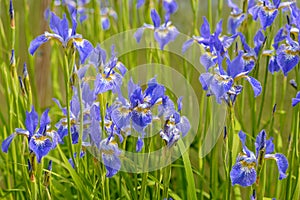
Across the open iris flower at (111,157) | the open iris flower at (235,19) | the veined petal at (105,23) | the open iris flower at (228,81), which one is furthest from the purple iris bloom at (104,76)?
the veined petal at (105,23)

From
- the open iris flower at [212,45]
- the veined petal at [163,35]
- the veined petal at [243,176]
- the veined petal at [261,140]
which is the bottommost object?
the veined petal at [243,176]

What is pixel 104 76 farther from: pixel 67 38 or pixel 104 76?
pixel 67 38

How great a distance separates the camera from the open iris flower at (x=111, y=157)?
5.14ft

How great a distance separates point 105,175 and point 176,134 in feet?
1.02

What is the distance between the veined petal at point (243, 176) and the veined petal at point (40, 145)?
1.69 ft

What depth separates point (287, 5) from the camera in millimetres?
1929

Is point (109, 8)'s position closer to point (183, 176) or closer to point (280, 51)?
point (183, 176)

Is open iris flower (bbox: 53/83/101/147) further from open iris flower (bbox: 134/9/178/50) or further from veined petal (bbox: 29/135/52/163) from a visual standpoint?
open iris flower (bbox: 134/9/178/50)

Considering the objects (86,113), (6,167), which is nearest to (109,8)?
(6,167)

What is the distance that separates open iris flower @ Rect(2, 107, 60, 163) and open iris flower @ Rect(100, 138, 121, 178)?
0.15 meters

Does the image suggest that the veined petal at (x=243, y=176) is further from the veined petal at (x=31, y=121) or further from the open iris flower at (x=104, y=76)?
the veined petal at (x=31, y=121)

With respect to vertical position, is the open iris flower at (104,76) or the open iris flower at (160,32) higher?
the open iris flower at (160,32)

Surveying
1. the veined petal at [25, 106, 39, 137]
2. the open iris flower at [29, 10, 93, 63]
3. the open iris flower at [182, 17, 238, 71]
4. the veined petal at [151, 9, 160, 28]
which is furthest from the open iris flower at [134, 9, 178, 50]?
the veined petal at [25, 106, 39, 137]

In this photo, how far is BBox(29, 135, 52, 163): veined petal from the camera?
1526 millimetres
